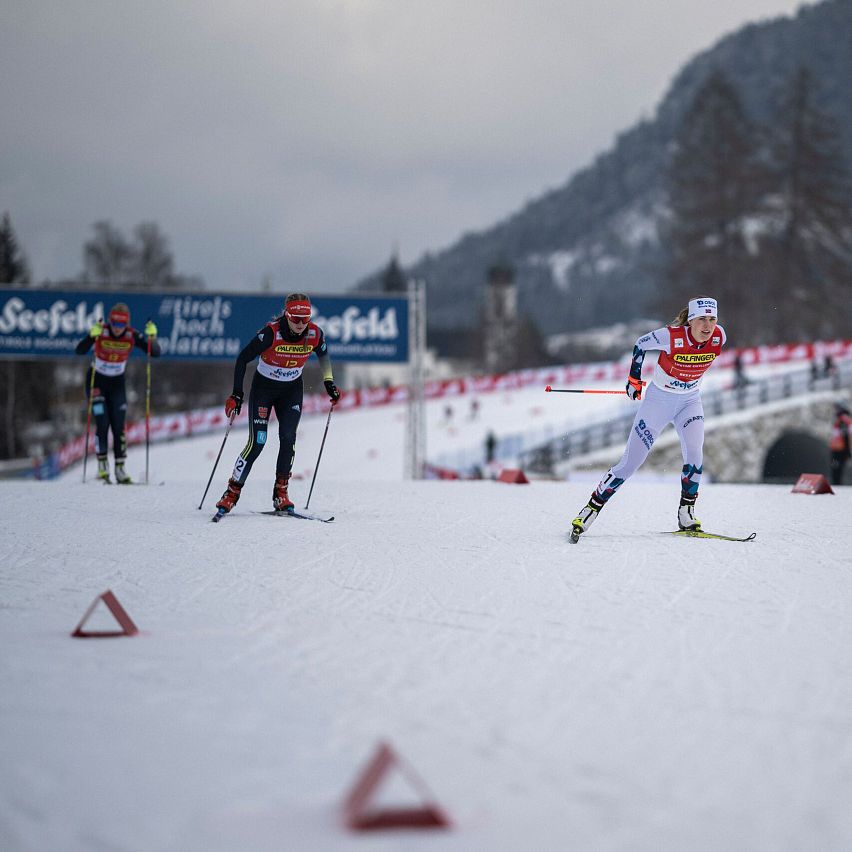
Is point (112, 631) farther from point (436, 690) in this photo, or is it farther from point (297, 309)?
point (297, 309)

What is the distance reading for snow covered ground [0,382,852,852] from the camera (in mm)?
2488

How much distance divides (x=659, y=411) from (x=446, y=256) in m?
191

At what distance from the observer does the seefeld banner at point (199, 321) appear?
17.3m

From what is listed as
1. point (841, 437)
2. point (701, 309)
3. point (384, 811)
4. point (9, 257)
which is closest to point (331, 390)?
point (701, 309)

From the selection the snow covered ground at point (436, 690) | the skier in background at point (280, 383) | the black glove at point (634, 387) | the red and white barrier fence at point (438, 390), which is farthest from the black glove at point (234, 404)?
the red and white barrier fence at point (438, 390)

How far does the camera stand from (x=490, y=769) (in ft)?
9.06

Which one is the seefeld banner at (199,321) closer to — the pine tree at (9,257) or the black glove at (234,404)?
the black glove at (234,404)

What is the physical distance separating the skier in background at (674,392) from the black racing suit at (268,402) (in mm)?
2605

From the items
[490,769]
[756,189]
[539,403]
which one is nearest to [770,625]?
[490,769]

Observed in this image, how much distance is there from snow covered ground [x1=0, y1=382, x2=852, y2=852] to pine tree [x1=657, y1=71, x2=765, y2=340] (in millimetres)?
40528

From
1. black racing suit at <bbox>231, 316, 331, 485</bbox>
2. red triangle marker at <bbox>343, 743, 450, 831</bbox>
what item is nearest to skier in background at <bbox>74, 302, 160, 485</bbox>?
black racing suit at <bbox>231, 316, 331, 485</bbox>

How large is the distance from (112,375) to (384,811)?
33.0ft

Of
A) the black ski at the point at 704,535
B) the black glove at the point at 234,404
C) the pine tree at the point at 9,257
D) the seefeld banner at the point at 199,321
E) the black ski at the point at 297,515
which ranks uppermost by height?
the pine tree at the point at 9,257

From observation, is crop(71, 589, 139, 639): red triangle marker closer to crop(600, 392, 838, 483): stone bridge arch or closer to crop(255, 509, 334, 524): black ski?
crop(255, 509, 334, 524): black ski
